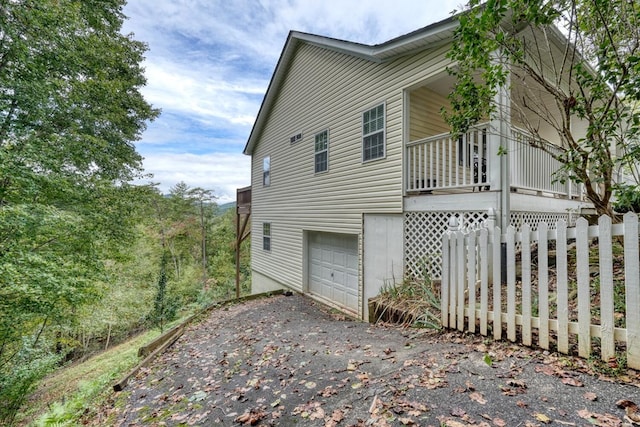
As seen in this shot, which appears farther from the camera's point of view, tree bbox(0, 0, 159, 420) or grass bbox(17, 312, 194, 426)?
tree bbox(0, 0, 159, 420)

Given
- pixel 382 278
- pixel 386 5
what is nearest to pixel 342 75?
pixel 386 5

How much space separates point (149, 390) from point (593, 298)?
6.12 m

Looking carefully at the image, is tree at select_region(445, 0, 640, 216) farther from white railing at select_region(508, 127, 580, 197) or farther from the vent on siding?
the vent on siding

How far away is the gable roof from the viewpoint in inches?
222

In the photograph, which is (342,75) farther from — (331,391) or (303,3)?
(331,391)

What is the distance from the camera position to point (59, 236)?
327 inches

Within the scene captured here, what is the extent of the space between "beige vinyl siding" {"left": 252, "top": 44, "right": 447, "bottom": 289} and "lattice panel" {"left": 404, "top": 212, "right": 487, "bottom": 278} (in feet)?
1.77

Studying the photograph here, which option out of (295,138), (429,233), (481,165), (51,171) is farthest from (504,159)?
(51,171)

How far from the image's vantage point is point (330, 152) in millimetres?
8938

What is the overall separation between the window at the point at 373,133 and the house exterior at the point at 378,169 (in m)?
0.04

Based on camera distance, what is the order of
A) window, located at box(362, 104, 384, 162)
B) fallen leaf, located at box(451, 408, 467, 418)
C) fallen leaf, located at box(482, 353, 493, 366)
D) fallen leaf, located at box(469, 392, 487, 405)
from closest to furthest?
fallen leaf, located at box(451, 408, 467, 418)
fallen leaf, located at box(469, 392, 487, 405)
fallen leaf, located at box(482, 353, 493, 366)
window, located at box(362, 104, 384, 162)

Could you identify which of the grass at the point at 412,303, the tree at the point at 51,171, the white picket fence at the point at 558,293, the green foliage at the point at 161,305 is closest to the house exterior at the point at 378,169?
the grass at the point at 412,303

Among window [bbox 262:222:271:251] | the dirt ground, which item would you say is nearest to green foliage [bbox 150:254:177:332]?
window [bbox 262:222:271:251]

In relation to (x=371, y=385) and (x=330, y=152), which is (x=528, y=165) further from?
(x=371, y=385)
